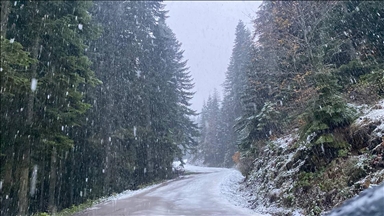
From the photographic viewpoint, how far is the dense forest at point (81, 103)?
11.1 m

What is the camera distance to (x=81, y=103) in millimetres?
12602

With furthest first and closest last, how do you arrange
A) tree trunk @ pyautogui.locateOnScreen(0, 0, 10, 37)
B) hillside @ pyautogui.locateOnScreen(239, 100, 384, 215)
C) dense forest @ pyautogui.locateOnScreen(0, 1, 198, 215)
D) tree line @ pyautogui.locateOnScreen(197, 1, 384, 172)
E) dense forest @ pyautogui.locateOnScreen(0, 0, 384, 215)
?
dense forest @ pyautogui.locateOnScreen(0, 1, 198, 215), tree trunk @ pyautogui.locateOnScreen(0, 0, 10, 37), tree line @ pyautogui.locateOnScreen(197, 1, 384, 172), dense forest @ pyautogui.locateOnScreen(0, 0, 384, 215), hillside @ pyautogui.locateOnScreen(239, 100, 384, 215)

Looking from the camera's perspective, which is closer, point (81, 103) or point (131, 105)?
point (81, 103)

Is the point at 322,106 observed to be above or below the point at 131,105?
below

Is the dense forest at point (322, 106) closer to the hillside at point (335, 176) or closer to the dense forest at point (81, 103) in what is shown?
the hillside at point (335, 176)

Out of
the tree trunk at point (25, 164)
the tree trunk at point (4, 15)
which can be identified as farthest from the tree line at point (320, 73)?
the tree trunk at point (4, 15)

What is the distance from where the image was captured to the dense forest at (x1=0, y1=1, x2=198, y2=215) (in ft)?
36.5

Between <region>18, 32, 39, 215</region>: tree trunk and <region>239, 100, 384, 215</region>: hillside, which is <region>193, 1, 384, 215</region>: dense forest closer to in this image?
<region>239, 100, 384, 215</region>: hillside

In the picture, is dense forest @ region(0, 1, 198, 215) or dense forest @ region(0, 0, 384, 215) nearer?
dense forest @ region(0, 0, 384, 215)

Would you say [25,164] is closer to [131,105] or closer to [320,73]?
[320,73]

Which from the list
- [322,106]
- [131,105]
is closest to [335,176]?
[322,106]

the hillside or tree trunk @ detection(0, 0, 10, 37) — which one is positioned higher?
tree trunk @ detection(0, 0, 10, 37)

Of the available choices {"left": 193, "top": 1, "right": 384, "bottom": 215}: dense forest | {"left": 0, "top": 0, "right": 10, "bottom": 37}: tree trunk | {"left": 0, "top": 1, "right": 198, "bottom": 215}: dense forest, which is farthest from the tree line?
{"left": 0, "top": 0, "right": 10, "bottom": 37}: tree trunk

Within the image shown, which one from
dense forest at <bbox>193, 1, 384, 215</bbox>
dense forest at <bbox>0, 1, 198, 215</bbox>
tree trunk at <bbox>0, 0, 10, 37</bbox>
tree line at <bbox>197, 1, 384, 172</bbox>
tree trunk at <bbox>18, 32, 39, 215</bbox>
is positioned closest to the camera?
dense forest at <bbox>193, 1, 384, 215</bbox>
